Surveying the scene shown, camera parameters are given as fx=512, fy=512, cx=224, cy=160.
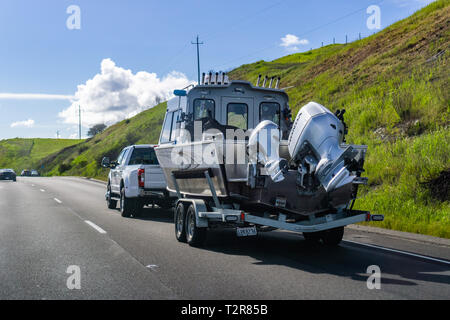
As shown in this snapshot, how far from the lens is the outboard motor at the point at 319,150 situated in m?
7.24

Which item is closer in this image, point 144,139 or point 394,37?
point 394,37

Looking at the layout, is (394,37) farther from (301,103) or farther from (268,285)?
(268,285)

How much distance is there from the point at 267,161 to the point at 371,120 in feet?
51.6

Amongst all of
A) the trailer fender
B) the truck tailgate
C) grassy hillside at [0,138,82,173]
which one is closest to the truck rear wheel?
the truck tailgate

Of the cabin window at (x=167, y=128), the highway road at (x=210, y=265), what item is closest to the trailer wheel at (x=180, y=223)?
the highway road at (x=210, y=265)

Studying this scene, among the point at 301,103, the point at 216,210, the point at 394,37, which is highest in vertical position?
the point at 394,37

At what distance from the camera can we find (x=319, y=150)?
7340mm

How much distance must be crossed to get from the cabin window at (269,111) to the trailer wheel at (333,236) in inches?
106

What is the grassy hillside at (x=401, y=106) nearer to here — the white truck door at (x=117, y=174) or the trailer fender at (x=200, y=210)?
the trailer fender at (x=200, y=210)

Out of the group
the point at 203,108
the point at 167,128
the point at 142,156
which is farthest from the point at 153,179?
the point at 203,108

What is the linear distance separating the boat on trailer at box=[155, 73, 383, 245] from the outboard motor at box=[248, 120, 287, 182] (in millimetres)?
14
